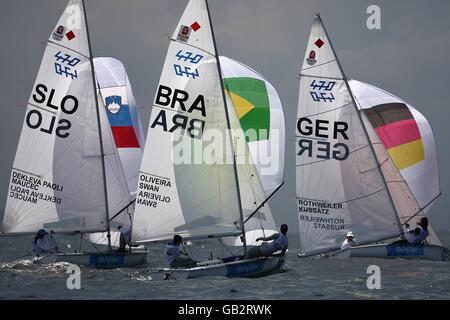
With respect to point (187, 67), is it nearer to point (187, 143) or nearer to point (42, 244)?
point (187, 143)

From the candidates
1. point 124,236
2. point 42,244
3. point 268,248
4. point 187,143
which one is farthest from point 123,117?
point 268,248

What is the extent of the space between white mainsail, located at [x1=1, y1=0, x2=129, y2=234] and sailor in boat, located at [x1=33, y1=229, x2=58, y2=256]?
77 cm

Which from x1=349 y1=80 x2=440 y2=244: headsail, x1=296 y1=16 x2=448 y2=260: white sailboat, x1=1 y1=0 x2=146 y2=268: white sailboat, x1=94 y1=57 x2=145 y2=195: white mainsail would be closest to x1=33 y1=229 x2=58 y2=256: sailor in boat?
x1=1 y1=0 x2=146 y2=268: white sailboat

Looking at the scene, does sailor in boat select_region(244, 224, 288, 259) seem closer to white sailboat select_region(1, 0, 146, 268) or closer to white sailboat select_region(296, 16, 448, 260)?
white sailboat select_region(296, 16, 448, 260)

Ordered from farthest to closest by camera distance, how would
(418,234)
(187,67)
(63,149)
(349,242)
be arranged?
(63,149) → (349,242) → (418,234) → (187,67)

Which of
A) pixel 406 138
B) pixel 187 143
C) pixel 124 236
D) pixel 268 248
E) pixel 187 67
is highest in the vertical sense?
A: pixel 187 67

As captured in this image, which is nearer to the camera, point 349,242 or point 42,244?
point 349,242

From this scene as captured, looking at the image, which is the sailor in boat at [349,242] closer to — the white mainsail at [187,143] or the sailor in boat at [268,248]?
the sailor in boat at [268,248]

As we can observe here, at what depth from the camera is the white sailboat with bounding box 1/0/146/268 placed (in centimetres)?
2686

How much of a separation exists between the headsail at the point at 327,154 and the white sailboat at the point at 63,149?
6.88 m

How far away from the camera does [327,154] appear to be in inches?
1051

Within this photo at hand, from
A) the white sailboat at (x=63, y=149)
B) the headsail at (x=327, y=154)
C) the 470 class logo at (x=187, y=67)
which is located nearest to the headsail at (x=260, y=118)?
the headsail at (x=327, y=154)

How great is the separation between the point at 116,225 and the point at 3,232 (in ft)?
13.3

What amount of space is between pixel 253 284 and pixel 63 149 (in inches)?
392
